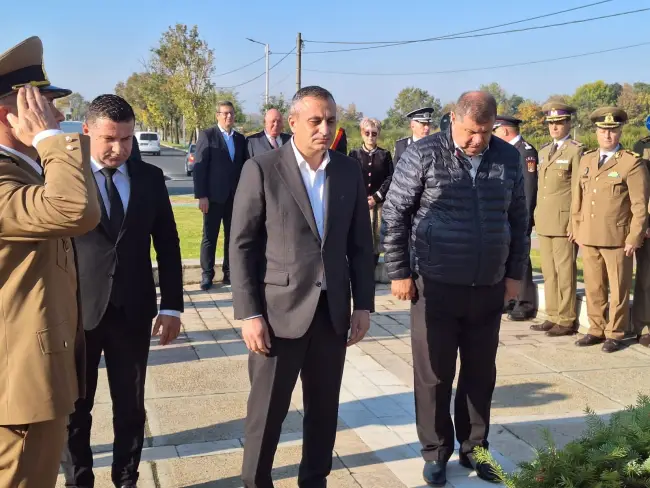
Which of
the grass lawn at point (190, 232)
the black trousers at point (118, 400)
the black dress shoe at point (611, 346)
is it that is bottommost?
the grass lawn at point (190, 232)

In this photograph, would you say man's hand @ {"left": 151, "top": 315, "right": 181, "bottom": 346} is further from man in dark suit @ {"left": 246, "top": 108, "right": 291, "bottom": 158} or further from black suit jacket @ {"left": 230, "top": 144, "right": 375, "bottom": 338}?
man in dark suit @ {"left": 246, "top": 108, "right": 291, "bottom": 158}

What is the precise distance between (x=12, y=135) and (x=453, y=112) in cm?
230

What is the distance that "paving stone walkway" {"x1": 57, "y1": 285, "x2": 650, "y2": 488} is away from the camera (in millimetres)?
4027

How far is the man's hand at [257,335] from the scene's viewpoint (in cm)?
328

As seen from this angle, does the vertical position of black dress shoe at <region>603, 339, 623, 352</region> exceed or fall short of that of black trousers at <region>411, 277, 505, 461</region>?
it falls short

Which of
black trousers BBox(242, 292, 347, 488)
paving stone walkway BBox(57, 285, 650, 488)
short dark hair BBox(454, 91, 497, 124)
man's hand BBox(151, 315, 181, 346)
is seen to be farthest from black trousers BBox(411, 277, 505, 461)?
man's hand BBox(151, 315, 181, 346)

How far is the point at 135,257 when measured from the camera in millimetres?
3541

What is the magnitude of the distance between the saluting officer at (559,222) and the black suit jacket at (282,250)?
4.27 meters

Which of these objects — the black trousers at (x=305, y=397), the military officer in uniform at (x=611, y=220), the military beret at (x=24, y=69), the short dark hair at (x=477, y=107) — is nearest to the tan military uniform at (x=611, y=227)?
the military officer in uniform at (x=611, y=220)

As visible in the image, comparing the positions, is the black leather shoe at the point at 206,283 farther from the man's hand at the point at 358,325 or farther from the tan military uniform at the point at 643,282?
the man's hand at the point at 358,325

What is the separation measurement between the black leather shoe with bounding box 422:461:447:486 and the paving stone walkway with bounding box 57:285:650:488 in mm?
53

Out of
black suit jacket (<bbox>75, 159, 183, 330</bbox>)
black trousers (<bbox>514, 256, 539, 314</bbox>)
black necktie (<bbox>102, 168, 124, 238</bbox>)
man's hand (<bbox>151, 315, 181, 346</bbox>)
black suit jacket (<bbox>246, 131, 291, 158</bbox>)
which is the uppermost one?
black suit jacket (<bbox>246, 131, 291, 158</bbox>)

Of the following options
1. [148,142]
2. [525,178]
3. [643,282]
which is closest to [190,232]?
[525,178]

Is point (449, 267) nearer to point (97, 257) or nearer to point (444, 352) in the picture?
point (444, 352)
